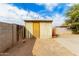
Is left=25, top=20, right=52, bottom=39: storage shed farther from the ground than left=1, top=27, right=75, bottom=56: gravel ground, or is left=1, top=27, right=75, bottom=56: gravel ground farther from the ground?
left=25, top=20, right=52, bottom=39: storage shed

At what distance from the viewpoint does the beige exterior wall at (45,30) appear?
6160 millimetres

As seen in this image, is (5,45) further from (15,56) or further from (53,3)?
(53,3)

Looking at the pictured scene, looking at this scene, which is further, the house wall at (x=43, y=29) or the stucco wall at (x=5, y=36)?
the house wall at (x=43, y=29)

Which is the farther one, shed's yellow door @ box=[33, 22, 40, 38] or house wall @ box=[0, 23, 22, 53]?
shed's yellow door @ box=[33, 22, 40, 38]

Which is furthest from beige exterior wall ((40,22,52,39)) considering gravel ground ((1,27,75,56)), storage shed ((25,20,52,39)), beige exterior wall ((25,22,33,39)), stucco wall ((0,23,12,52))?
stucco wall ((0,23,12,52))

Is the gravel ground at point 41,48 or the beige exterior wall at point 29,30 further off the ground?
the beige exterior wall at point 29,30

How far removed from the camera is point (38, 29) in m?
6.23

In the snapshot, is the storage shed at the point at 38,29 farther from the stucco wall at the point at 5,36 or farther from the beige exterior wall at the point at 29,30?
the stucco wall at the point at 5,36

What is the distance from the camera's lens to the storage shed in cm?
612

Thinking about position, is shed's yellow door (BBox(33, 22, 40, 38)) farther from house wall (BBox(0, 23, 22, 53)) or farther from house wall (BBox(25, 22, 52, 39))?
house wall (BBox(0, 23, 22, 53))

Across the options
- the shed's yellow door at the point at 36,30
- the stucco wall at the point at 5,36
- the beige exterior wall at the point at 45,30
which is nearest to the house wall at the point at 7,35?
the stucco wall at the point at 5,36

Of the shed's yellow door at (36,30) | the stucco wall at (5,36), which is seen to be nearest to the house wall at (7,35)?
the stucco wall at (5,36)

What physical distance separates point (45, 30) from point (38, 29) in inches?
7.2

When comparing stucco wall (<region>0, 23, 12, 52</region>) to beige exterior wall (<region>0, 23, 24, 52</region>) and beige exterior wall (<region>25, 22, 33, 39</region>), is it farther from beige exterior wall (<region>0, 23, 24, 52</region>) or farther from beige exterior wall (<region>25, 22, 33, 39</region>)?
beige exterior wall (<region>25, 22, 33, 39</region>)
